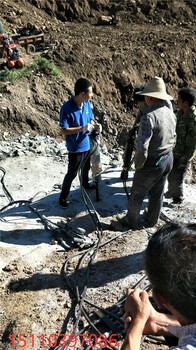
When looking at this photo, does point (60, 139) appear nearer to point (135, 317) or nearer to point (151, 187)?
point (151, 187)

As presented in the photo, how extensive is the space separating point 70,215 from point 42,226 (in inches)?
19.6

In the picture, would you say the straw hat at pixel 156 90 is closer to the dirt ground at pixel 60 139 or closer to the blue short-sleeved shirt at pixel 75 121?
the blue short-sleeved shirt at pixel 75 121

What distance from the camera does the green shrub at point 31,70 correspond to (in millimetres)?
8305

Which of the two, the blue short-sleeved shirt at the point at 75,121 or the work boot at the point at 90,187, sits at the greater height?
the blue short-sleeved shirt at the point at 75,121

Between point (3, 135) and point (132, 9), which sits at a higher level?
point (132, 9)

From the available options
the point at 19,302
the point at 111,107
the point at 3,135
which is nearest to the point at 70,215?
the point at 19,302

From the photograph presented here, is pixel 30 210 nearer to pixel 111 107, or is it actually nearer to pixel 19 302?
pixel 19 302

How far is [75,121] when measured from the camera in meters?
4.50

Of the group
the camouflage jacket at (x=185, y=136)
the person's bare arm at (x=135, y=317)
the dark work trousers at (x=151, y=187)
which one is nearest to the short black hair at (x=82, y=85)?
the dark work trousers at (x=151, y=187)

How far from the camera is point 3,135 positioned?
7402mm

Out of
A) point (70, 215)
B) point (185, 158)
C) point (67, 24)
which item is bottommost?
point (70, 215)

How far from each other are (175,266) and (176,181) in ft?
12.7

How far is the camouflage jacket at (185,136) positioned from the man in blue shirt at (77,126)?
1328mm

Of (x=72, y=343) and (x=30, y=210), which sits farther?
(x=30, y=210)
